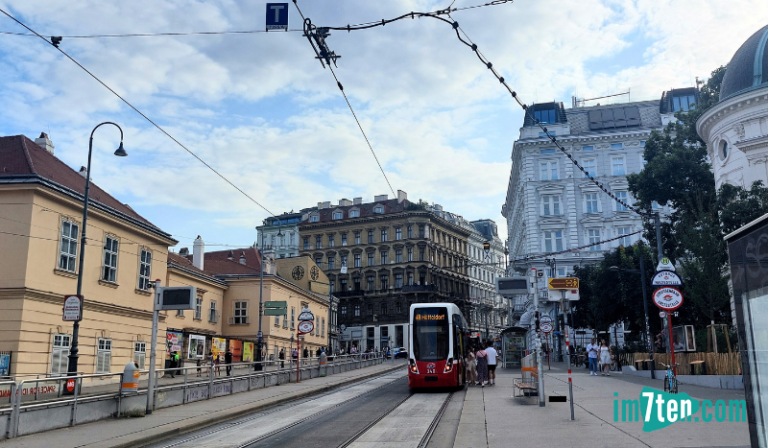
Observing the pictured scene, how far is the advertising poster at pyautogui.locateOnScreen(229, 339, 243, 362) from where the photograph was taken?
37.9 meters

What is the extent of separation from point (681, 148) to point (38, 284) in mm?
34065

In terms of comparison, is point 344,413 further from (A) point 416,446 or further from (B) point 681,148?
(B) point 681,148

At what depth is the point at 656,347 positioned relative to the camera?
4131cm

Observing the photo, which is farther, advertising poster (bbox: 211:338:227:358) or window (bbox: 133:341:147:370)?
advertising poster (bbox: 211:338:227:358)

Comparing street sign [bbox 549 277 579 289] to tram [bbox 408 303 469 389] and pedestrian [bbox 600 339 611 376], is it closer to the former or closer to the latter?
tram [bbox 408 303 469 389]

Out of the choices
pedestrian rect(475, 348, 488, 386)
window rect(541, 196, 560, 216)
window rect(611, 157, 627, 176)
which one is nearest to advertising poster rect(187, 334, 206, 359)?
pedestrian rect(475, 348, 488, 386)

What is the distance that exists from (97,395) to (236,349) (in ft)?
77.8

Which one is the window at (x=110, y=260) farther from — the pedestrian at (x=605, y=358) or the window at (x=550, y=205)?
the window at (x=550, y=205)

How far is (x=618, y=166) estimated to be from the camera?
220 ft

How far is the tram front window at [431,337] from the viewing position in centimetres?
2306

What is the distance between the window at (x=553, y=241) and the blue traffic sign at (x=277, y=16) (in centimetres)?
5590

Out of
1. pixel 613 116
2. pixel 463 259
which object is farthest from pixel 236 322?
pixel 463 259

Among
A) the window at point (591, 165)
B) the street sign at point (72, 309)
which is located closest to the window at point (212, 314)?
the street sign at point (72, 309)

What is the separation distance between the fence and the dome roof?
2939 centimetres
